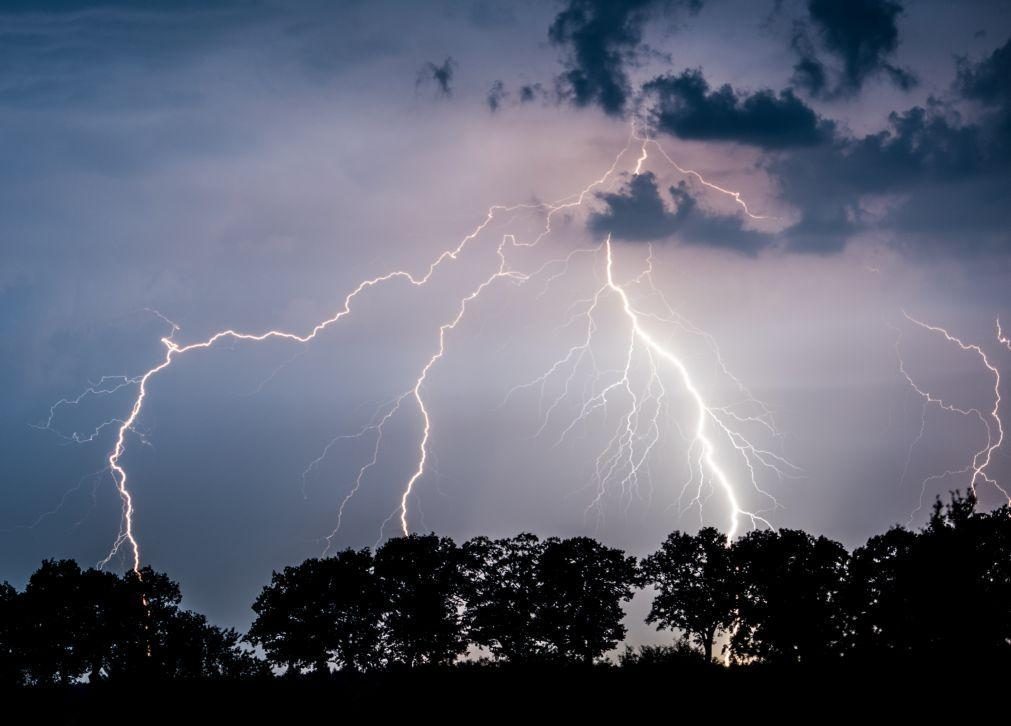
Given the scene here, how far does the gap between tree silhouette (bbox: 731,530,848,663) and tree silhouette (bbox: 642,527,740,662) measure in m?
0.80

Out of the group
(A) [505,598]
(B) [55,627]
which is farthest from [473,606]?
(B) [55,627]

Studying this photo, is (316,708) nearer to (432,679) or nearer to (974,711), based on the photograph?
(432,679)

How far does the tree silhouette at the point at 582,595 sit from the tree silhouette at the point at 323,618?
10015mm

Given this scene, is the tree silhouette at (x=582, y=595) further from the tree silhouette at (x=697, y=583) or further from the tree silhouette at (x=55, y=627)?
the tree silhouette at (x=55, y=627)

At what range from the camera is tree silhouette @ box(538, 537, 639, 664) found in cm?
3825

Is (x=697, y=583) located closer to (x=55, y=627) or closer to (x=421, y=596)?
(x=421, y=596)

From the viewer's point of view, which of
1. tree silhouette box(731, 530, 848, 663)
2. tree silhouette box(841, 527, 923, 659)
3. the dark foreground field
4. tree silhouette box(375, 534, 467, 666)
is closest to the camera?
the dark foreground field

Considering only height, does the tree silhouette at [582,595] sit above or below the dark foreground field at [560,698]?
above

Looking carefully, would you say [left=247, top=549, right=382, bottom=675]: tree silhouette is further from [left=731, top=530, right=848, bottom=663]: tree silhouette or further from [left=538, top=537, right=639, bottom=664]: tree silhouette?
[left=731, top=530, right=848, bottom=663]: tree silhouette

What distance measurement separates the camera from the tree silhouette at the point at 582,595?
38.2 meters

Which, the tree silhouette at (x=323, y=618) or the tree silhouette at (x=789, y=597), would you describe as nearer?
the tree silhouette at (x=789, y=597)

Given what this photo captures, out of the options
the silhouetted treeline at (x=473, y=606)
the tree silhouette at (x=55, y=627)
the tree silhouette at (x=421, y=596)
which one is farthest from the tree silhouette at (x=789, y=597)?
the tree silhouette at (x=55, y=627)

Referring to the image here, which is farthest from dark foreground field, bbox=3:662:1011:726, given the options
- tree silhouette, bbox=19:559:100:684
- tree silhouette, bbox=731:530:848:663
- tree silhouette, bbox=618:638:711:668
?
tree silhouette, bbox=19:559:100:684

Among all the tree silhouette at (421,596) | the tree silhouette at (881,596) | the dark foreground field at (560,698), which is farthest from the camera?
the tree silhouette at (421,596)
